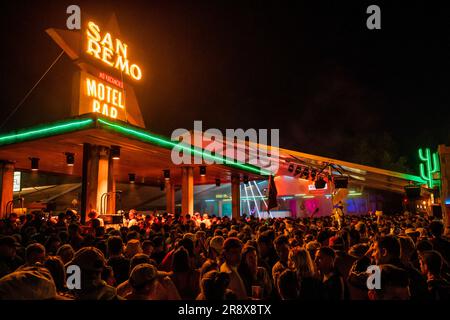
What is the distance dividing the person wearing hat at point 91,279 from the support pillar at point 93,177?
36.0 feet

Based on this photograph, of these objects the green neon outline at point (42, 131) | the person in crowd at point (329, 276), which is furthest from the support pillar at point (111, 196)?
the person in crowd at point (329, 276)

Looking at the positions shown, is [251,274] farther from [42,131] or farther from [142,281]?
[42,131]

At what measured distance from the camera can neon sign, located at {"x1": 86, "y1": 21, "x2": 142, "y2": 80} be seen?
16.6 meters

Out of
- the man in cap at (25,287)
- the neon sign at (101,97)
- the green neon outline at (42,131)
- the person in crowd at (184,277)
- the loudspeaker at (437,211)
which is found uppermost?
the neon sign at (101,97)

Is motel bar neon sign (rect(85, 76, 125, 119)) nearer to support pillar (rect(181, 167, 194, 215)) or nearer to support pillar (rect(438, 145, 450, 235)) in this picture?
support pillar (rect(181, 167, 194, 215))

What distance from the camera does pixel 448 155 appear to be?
13023 mm

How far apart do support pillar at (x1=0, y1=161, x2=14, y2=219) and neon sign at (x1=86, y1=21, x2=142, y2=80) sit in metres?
6.96

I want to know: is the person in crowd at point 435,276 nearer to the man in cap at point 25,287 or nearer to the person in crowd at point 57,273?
the man in cap at point 25,287

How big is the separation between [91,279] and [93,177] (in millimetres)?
11446

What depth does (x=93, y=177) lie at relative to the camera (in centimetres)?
1386

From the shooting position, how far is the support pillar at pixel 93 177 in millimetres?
13578

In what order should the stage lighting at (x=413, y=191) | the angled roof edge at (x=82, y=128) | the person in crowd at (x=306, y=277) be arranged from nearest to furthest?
the person in crowd at (x=306, y=277) < the angled roof edge at (x=82, y=128) < the stage lighting at (x=413, y=191)

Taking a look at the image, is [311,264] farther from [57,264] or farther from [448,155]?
[448,155]
